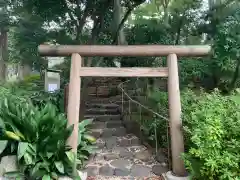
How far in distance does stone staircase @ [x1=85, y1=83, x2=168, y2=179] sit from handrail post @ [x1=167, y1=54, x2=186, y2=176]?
48 centimetres

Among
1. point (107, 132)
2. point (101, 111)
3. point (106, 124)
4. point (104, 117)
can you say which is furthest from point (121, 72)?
point (101, 111)

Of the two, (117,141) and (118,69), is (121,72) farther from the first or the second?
(117,141)

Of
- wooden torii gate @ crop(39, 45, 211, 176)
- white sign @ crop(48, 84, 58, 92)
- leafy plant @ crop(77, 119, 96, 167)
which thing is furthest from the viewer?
white sign @ crop(48, 84, 58, 92)

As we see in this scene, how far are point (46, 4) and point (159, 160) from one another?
254 inches

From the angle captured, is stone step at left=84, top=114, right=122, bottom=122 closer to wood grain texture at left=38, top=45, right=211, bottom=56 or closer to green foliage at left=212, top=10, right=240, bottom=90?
green foliage at left=212, top=10, right=240, bottom=90

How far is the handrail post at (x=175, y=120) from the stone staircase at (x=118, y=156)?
0.48 m

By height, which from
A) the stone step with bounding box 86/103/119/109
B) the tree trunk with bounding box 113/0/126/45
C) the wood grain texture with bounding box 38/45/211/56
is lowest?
the stone step with bounding box 86/103/119/109

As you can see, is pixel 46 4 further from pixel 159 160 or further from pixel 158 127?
pixel 159 160

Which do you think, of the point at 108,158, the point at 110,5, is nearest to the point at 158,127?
the point at 108,158

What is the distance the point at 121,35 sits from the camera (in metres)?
8.59

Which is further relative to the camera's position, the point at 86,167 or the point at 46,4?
the point at 46,4

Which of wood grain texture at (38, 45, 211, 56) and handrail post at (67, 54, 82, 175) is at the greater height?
wood grain texture at (38, 45, 211, 56)

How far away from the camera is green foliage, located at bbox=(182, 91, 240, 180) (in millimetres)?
3086

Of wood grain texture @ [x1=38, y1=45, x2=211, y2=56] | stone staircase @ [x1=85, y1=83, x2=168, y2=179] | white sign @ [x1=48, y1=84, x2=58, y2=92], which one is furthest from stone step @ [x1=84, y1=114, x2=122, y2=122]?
wood grain texture @ [x1=38, y1=45, x2=211, y2=56]
